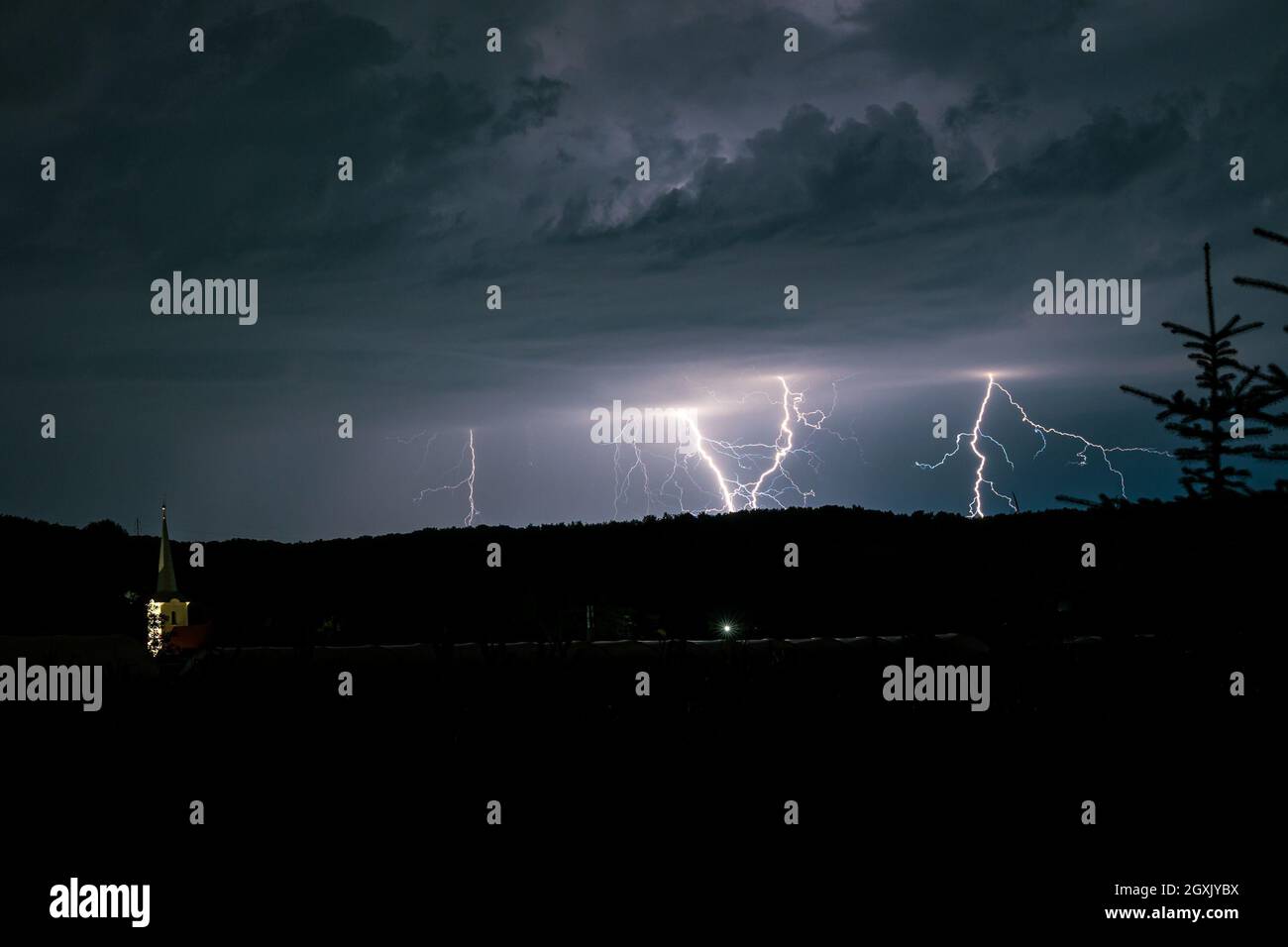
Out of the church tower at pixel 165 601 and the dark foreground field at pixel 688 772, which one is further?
the church tower at pixel 165 601

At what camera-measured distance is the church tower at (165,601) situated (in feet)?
73.4

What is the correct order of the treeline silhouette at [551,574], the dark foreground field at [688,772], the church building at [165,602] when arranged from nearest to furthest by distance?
the dark foreground field at [688,772] < the treeline silhouette at [551,574] < the church building at [165,602]

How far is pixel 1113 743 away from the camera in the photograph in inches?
192

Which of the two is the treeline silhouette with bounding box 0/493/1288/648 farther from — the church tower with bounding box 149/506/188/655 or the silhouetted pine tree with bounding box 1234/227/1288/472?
the silhouetted pine tree with bounding box 1234/227/1288/472

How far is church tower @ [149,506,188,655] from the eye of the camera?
73.4 ft

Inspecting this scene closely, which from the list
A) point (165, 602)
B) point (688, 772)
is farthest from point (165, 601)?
point (688, 772)

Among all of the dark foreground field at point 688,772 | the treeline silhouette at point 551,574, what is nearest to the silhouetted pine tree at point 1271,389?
the dark foreground field at point 688,772

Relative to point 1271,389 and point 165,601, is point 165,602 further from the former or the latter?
point 1271,389

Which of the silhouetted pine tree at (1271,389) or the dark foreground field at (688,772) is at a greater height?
the silhouetted pine tree at (1271,389)

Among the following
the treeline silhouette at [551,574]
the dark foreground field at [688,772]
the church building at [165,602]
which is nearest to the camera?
the dark foreground field at [688,772]

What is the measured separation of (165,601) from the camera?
22812 mm

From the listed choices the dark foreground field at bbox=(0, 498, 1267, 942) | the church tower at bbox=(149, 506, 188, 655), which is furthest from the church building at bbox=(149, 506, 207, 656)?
the dark foreground field at bbox=(0, 498, 1267, 942)

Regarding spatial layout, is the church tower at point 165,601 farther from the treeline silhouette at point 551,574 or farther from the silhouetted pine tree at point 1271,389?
the silhouetted pine tree at point 1271,389
